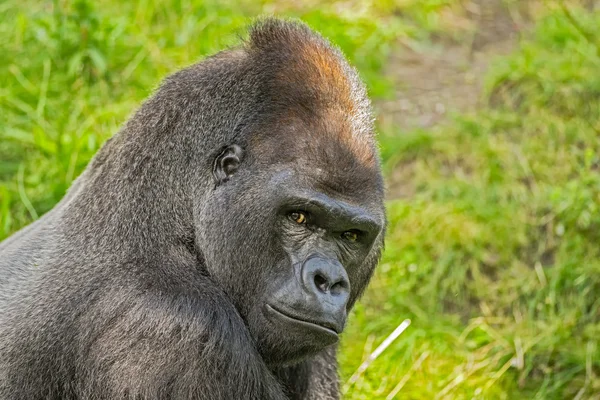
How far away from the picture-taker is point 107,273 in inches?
154

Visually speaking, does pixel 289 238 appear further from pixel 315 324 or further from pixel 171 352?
pixel 171 352

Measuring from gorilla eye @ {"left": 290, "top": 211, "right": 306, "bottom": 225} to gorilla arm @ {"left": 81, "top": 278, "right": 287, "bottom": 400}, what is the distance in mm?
423

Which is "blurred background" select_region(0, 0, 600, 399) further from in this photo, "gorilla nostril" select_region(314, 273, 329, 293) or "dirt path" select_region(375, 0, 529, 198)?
"gorilla nostril" select_region(314, 273, 329, 293)

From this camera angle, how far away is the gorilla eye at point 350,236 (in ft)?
12.9

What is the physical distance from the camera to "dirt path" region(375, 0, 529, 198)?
7.82m

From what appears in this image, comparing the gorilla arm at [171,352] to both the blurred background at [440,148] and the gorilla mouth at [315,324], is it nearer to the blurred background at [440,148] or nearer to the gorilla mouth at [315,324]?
the gorilla mouth at [315,324]

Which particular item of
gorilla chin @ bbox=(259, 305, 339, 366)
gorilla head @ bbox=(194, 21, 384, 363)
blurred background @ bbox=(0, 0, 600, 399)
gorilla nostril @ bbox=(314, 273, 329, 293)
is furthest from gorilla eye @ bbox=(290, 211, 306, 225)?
blurred background @ bbox=(0, 0, 600, 399)

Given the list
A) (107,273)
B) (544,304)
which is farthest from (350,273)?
(544,304)

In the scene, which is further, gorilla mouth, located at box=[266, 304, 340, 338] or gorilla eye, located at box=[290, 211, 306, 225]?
gorilla eye, located at box=[290, 211, 306, 225]

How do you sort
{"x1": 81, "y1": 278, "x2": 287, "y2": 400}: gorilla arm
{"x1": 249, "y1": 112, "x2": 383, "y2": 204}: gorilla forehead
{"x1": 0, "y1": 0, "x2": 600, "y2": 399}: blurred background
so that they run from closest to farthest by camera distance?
1. {"x1": 81, "y1": 278, "x2": 287, "y2": 400}: gorilla arm
2. {"x1": 249, "y1": 112, "x2": 383, "y2": 204}: gorilla forehead
3. {"x1": 0, "y1": 0, "x2": 600, "y2": 399}: blurred background

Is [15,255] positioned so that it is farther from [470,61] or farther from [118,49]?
[470,61]

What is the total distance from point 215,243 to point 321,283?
46 centimetres

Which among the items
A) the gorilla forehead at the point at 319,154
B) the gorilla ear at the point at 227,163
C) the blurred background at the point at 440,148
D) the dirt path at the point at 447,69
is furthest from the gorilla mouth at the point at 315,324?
the dirt path at the point at 447,69

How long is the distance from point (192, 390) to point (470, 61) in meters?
5.31
